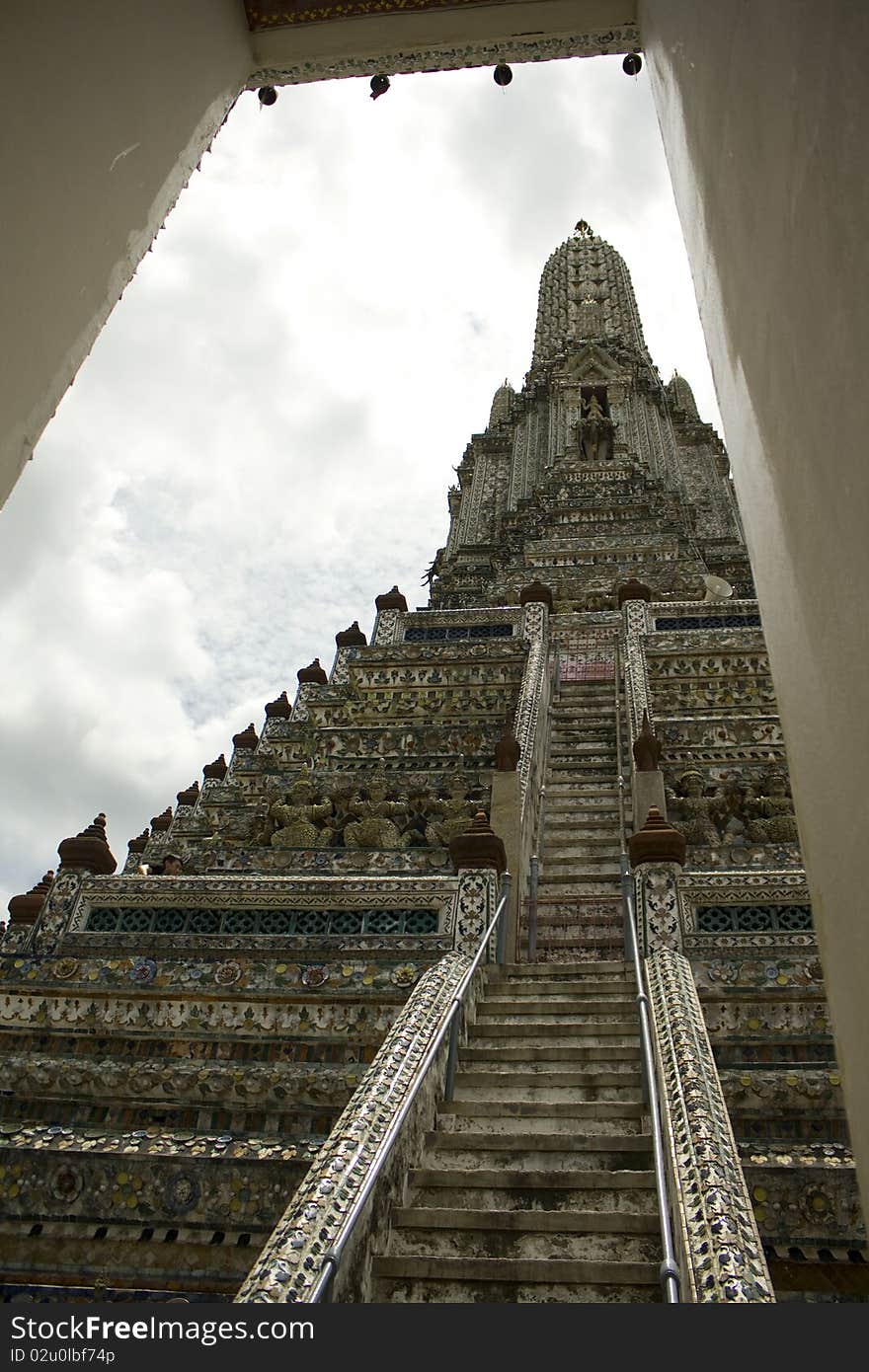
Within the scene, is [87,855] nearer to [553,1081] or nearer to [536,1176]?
[553,1081]

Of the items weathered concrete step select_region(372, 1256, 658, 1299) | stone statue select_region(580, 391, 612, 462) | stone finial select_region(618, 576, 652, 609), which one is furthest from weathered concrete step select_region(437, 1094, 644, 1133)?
stone statue select_region(580, 391, 612, 462)

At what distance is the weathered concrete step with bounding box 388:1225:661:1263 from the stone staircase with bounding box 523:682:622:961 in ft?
13.2

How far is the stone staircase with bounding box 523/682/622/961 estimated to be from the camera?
8156 mm

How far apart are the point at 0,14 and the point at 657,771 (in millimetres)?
8331

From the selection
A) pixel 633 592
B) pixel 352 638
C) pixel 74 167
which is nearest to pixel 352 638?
pixel 352 638

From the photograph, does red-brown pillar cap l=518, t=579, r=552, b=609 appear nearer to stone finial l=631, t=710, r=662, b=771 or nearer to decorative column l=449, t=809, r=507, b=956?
stone finial l=631, t=710, r=662, b=771

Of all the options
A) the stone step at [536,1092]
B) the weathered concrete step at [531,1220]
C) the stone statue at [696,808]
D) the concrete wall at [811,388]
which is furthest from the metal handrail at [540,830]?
the concrete wall at [811,388]

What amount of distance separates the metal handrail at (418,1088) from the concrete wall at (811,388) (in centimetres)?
194

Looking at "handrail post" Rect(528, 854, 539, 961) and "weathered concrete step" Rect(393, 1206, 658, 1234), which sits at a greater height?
"handrail post" Rect(528, 854, 539, 961)

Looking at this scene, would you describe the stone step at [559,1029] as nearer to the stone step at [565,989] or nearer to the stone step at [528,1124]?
the stone step at [565,989]

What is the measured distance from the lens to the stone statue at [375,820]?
9.65m

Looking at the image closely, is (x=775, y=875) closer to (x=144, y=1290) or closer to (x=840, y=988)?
(x=144, y=1290)

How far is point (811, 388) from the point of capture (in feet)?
5.64

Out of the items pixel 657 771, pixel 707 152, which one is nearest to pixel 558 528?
pixel 657 771
